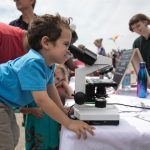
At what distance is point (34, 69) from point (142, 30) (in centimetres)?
247

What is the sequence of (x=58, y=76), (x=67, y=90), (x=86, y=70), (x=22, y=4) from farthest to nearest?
(x=22, y=4) → (x=58, y=76) → (x=67, y=90) → (x=86, y=70)

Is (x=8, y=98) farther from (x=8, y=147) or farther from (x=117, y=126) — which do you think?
(x=117, y=126)

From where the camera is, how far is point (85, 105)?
163 centimetres

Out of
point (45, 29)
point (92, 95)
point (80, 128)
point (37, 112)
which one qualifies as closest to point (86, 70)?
point (92, 95)

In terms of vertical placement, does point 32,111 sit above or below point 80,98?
below

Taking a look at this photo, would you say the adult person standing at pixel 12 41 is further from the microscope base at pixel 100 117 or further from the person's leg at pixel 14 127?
the microscope base at pixel 100 117

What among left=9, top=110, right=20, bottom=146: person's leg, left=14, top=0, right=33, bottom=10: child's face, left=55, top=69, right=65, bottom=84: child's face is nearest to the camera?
left=9, top=110, right=20, bottom=146: person's leg

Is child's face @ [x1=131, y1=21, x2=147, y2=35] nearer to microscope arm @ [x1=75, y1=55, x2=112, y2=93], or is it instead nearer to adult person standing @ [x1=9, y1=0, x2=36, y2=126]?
adult person standing @ [x1=9, y1=0, x2=36, y2=126]

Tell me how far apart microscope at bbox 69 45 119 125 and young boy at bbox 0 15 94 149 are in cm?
9

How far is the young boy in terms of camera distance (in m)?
1.42

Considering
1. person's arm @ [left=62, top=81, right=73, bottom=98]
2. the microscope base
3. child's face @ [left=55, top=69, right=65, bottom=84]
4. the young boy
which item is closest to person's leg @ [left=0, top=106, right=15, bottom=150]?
the young boy

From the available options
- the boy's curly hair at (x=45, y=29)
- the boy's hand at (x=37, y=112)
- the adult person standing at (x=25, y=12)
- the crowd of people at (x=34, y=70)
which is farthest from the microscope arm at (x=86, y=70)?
the adult person standing at (x=25, y=12)

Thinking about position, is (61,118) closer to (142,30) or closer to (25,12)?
(25,12)

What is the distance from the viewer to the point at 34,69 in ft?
4.65
